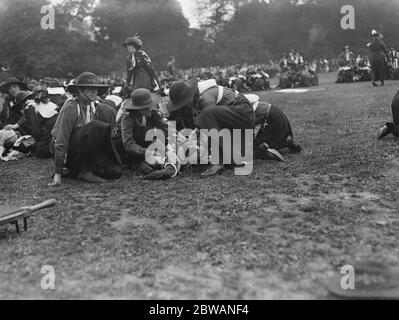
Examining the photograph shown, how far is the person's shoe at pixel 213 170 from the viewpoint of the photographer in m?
5.79

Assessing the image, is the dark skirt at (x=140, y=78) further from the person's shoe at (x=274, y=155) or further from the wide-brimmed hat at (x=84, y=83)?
the person's shoe at (x=274, y=155)

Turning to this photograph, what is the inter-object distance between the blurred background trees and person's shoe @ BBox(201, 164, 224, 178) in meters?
35.5

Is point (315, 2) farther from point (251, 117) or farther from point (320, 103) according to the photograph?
point (251, 117)

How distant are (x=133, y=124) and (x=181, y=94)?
73 cm

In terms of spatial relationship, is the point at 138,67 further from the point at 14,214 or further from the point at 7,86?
the point at 14,214

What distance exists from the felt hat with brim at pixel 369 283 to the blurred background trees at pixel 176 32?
3867cm

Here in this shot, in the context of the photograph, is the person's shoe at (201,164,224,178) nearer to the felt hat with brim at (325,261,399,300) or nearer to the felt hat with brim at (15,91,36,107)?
the felt hat with brim at (325,261,399,300)

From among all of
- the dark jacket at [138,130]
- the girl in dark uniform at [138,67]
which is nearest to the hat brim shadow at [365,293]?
the dark jacket at [138,130]

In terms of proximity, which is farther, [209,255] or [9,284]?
[209,255]

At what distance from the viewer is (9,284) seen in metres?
3.03

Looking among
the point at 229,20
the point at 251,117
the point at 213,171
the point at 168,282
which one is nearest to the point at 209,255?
the point at 168,282

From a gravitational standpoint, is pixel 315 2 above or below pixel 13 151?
above
